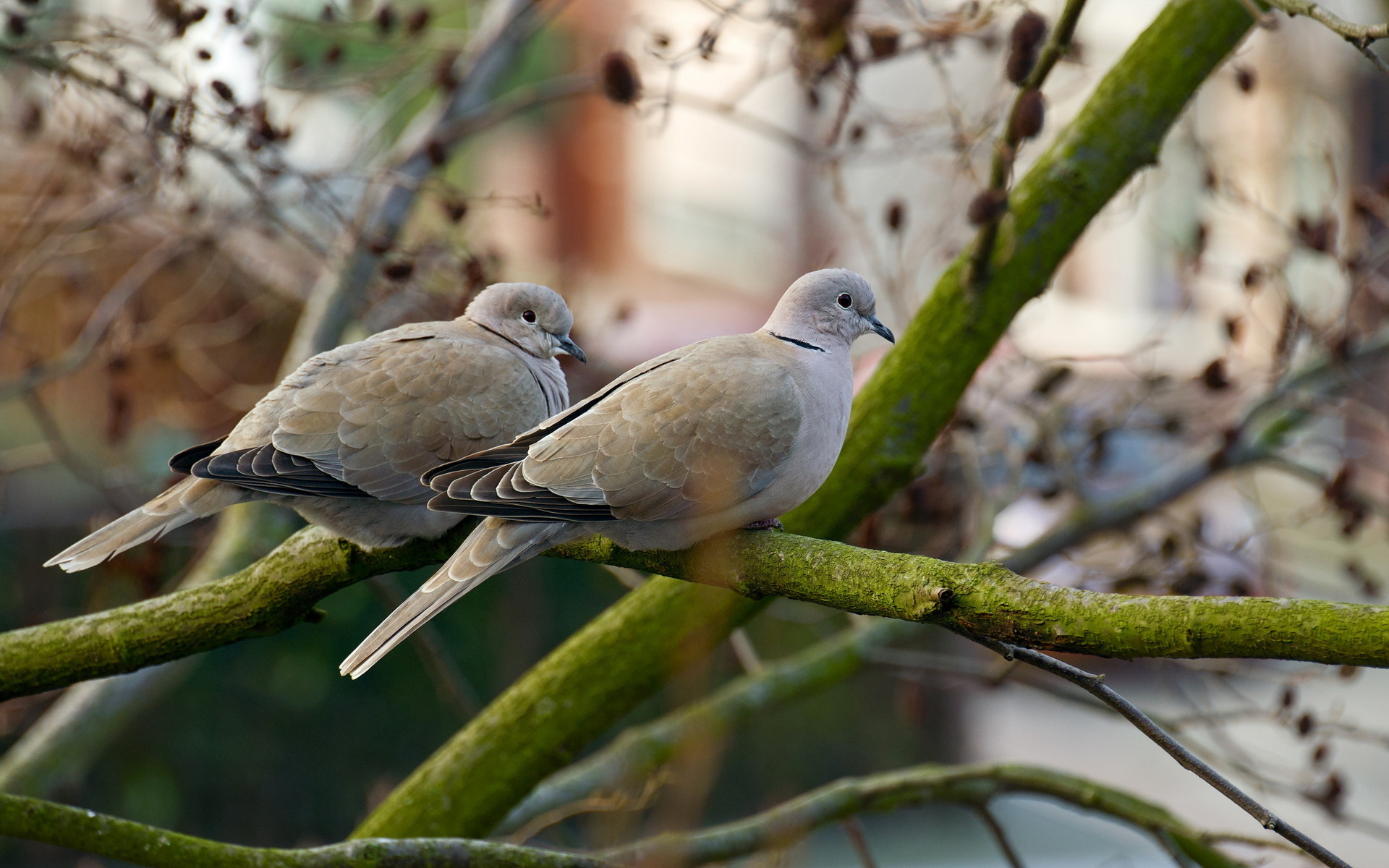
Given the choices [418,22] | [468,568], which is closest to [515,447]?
[468,568]

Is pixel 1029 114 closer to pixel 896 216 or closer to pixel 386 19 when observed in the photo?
pixel 896 216

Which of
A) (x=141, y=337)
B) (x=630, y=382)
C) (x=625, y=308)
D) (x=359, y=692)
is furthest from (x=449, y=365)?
(x=359, y=692)

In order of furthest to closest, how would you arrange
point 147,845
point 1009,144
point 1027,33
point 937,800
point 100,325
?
point 100,325 → point 937,800 → point 1009,144 → point 1027,33 → point 147,845

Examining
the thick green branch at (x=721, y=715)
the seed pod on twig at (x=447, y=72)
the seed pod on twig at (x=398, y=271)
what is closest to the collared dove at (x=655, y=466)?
the seed pod on twig at (x=398, y=271)

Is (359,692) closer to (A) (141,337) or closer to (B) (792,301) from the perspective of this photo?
(A) (141,337)

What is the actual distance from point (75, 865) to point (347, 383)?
6.32 meters

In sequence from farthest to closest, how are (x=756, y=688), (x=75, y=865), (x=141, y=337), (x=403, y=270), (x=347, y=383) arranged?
(x=75, y=865)
(x=141, y=337)
(x=756, y=688)
(x=403, y=270)
(x=347, y=383)

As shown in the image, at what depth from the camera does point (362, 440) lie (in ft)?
8.52

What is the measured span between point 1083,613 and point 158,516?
180 centimetres

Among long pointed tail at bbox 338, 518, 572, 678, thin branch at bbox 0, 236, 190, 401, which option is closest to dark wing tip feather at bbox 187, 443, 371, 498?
long pointed tail at bbox 338, 518, 572, 678

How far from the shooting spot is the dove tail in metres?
2.50

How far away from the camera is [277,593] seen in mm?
2557

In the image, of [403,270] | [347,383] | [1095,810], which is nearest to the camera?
[347,383]

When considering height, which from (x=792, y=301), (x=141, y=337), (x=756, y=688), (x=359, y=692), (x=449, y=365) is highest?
(x=792, y=301)
